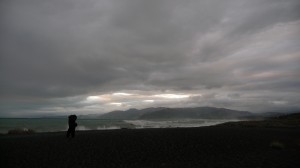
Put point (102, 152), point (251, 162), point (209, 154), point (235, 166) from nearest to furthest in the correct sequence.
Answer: point (235, 166) < point (251, 162) < point (209, 154) < point (102, 152)

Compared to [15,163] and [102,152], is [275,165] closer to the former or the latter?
[102,152]

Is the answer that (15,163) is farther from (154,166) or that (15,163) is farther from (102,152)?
(154,166)

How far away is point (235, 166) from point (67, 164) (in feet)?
29.6

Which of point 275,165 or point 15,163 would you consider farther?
point 15,163

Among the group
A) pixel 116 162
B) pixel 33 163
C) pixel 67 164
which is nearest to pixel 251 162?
pixel 116 162

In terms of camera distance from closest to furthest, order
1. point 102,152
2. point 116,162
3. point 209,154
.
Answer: point 116,162 < point 209,154 < point 102,152

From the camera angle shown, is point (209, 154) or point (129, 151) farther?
point (129, 151)

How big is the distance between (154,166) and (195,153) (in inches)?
185

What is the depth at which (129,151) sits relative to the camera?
56.9 ft

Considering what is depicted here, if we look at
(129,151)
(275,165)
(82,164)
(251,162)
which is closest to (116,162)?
(82,164)

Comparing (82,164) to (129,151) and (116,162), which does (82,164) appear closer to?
(116,162)

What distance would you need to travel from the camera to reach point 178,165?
1260 cm

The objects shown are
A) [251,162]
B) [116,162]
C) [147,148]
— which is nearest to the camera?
[251,162]

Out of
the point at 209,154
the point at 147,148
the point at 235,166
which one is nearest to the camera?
the point at 235,166
